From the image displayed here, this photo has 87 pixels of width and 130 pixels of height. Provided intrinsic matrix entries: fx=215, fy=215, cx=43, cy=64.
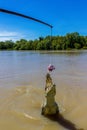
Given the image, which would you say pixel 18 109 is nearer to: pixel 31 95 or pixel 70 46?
pixel 31 95

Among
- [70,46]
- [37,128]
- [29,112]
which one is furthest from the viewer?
[70,46]

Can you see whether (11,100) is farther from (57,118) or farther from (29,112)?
(57,118)

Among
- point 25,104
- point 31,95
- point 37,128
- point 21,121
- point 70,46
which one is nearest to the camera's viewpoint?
point 37,128

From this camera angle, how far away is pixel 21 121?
638 centimetres

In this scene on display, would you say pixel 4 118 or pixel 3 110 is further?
pixel 3 110

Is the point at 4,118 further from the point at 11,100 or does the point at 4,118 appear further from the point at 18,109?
the point at 11,100

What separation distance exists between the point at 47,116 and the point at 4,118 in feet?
4.37

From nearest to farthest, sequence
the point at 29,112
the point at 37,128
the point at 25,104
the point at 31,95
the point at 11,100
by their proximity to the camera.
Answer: the point at 37,128 → the point at 29,112 → the point at 25,104 → the point at 11,100 → the point at 31,95

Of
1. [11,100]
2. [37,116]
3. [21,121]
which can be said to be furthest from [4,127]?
[11,100]

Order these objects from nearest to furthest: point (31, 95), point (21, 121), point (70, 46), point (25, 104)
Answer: point (21, 121) → point (25, 104) → point (31, 95) → point (70, 46)

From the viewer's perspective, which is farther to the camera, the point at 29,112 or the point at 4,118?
the point at 29,112

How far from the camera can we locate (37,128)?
230 inches

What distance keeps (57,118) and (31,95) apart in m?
3.42

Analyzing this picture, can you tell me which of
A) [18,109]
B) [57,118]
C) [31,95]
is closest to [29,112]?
[18,109]
